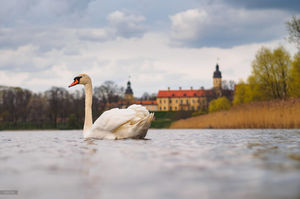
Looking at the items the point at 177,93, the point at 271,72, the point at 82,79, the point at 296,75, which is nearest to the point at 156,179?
the point at 82,79

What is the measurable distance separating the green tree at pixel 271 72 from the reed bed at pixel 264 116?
70.6 ft

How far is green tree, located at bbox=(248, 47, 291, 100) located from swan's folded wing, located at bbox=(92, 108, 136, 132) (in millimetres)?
36644

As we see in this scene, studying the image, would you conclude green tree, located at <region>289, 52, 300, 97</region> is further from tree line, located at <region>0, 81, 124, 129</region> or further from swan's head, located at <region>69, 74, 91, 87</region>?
tree line, located at <region>0, 81, 124, 129</region>

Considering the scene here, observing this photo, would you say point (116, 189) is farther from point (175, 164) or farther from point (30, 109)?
point (30, 109)

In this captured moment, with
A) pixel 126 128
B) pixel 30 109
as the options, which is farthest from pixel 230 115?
pixel 30 109

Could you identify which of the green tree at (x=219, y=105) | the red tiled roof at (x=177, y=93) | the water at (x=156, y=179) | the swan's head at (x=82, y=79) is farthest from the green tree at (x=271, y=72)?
the red tiled roof at (x=177, y=93)

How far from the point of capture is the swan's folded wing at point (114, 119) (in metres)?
9.70

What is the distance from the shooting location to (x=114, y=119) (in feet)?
31.9

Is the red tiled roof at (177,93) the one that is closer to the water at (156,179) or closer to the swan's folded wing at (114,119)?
the swan's folded wing at (114,119)

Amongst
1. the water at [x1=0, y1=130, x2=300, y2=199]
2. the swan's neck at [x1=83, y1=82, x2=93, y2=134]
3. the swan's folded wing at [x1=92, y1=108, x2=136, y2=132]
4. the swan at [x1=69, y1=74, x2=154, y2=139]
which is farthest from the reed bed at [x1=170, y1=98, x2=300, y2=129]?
the water at [x1=0, y1=130, x2=300, y2=199]

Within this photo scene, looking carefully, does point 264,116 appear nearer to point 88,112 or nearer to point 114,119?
point 88,112

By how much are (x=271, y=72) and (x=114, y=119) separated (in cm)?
3828

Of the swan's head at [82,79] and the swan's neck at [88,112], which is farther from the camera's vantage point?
the swan's head at [82,79]

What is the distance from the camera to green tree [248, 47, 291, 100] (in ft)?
143
